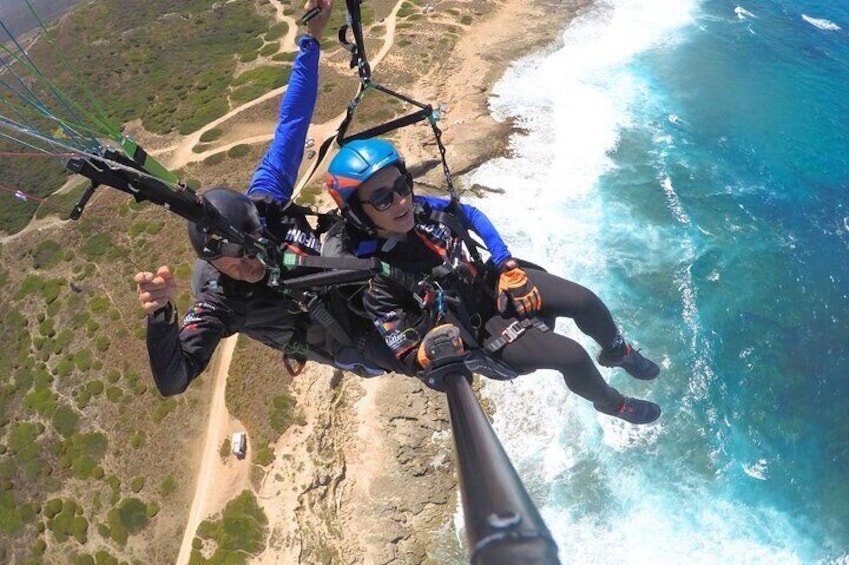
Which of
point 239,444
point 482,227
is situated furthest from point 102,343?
point 482,227

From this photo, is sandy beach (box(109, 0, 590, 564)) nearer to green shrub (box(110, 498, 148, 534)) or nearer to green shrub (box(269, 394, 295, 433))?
green shrub (box(269, 394, 295, 433))

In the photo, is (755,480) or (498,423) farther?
(498,423)

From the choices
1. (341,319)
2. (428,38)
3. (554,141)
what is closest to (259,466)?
(341,319)

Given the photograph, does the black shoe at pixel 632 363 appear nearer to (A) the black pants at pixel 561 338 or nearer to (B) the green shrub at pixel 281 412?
(A) the black pants at pixel 561 338

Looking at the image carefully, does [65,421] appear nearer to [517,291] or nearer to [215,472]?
[215,472]

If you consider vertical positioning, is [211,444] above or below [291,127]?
below

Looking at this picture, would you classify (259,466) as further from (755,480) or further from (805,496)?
(805,496)

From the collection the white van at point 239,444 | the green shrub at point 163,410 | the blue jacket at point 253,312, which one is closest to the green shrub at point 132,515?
the green shrub at point 163,410
